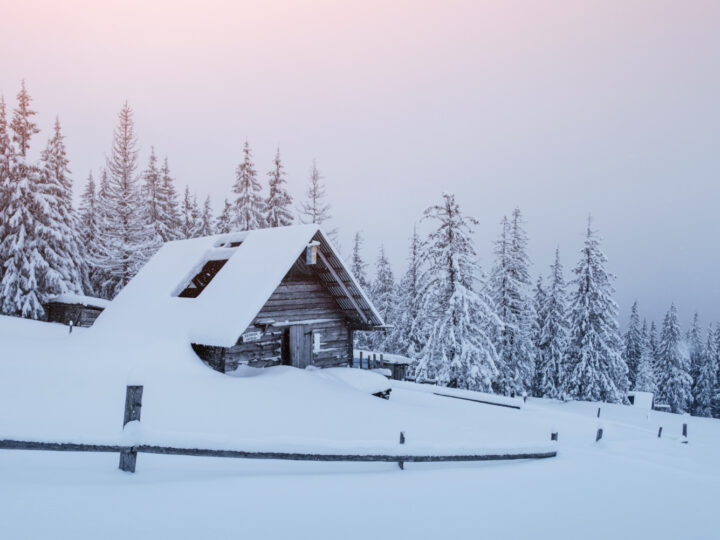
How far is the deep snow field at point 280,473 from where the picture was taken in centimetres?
494

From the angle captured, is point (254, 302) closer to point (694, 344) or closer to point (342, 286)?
point (342, 286)

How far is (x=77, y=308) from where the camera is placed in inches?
1130

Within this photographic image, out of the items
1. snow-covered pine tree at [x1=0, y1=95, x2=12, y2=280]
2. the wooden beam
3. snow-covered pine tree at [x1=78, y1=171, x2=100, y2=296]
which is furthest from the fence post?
snow-covered pine tree at [x1=78, y1=171, x2=100, y2=296]

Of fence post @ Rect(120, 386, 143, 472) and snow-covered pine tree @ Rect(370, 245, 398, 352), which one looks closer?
fence post @ Rect(120, 386, 143, 472)

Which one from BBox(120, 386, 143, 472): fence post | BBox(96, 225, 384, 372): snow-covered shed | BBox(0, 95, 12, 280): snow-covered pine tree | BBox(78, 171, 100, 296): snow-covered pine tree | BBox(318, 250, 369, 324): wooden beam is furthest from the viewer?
BBox(78, 171, 100, 296): snow-covered pine tree

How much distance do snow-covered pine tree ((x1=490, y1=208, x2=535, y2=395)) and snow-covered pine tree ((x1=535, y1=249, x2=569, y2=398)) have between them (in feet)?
5.69

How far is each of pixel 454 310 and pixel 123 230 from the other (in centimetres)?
2801

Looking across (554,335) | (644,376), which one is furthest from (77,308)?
(644,376)

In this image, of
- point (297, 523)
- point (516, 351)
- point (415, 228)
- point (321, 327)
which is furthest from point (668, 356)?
point (297, 523)

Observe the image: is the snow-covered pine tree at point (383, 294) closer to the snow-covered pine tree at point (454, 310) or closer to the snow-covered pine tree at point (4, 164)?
the snow-covered pine tree at point (454, 310)

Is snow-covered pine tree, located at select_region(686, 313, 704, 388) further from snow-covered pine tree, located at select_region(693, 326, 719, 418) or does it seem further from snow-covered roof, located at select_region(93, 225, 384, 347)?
snow-covered roof, located at select_region(93, 225, 384, 347)

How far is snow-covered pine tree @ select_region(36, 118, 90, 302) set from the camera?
98.2ft

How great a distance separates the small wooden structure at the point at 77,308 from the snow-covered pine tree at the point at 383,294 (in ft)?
92.7

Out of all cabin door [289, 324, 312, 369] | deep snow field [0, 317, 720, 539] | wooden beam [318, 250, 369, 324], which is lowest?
deep snow field [0, 317, 720, 539]
